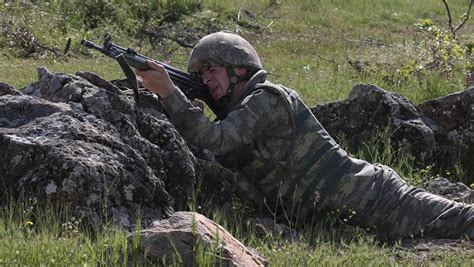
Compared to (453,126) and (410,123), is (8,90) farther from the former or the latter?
(453,126)

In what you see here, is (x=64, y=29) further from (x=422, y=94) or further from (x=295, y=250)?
(x=295, y=250)

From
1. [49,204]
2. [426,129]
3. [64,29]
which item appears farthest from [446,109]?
[64,29]

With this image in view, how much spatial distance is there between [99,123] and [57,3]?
1187 cm

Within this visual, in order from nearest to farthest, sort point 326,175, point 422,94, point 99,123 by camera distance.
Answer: point 99,123 → point 326,175 → point 422,94

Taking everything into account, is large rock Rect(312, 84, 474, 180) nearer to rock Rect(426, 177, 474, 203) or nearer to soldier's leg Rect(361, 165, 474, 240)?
rock Rect(426, 177, 474, 203)

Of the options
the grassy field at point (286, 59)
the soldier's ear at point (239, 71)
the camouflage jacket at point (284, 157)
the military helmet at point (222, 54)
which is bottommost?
the grassy field at point (286, 59)

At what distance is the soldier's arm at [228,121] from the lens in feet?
19.6

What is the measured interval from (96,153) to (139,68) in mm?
727

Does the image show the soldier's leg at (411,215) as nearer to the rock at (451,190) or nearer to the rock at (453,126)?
the rock at (451,190)

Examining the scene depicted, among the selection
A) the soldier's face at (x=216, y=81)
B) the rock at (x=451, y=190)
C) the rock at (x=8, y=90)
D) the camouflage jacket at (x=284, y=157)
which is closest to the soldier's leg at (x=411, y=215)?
the camouflage jacket at (x=284, y=157)

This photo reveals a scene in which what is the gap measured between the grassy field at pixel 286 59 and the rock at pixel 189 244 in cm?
7

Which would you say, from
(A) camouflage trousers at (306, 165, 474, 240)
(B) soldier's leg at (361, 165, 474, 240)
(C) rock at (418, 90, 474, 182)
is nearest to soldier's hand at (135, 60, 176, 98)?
(A) camouflage trousers at (306, 165, 474, 240)

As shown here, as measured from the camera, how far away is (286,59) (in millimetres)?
15672

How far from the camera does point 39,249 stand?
4.56 metres
